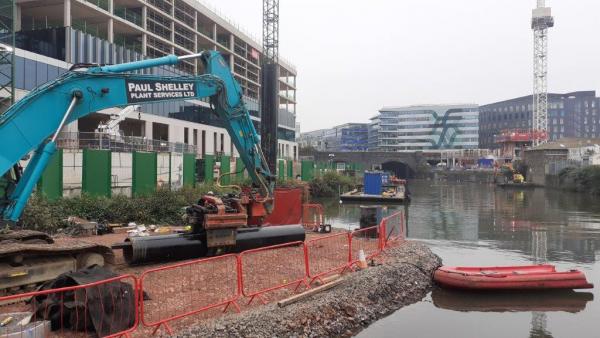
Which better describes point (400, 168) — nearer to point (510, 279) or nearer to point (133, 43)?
point (133, 43)

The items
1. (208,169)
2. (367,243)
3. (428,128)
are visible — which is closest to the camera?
(367,243)

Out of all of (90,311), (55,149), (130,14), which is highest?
(130,14)

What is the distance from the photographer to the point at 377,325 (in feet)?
32.4

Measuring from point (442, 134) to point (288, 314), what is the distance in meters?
164

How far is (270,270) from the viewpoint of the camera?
1130cm

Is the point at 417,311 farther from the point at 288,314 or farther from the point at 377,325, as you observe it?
the point at 288,314

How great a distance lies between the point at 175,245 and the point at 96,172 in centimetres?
1001

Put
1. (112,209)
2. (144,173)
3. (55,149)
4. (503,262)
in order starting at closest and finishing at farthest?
(55,149)
(503,262)
(112,209)
(144,173)

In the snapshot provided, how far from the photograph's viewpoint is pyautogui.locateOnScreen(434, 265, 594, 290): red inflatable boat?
1195cm

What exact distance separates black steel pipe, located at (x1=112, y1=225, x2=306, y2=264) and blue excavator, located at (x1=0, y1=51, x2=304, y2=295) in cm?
2

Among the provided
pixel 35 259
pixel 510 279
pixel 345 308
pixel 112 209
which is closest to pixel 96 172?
pixel 112 209

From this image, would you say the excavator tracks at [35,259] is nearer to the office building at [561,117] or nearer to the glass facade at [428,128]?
the office building at [561,117]

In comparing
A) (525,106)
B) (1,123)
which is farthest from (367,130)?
(1,123)

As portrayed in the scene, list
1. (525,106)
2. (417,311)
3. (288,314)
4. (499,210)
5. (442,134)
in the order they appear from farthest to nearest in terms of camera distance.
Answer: (442,134)
(525,106)
(499,210)
(417,311)
(288,314)
